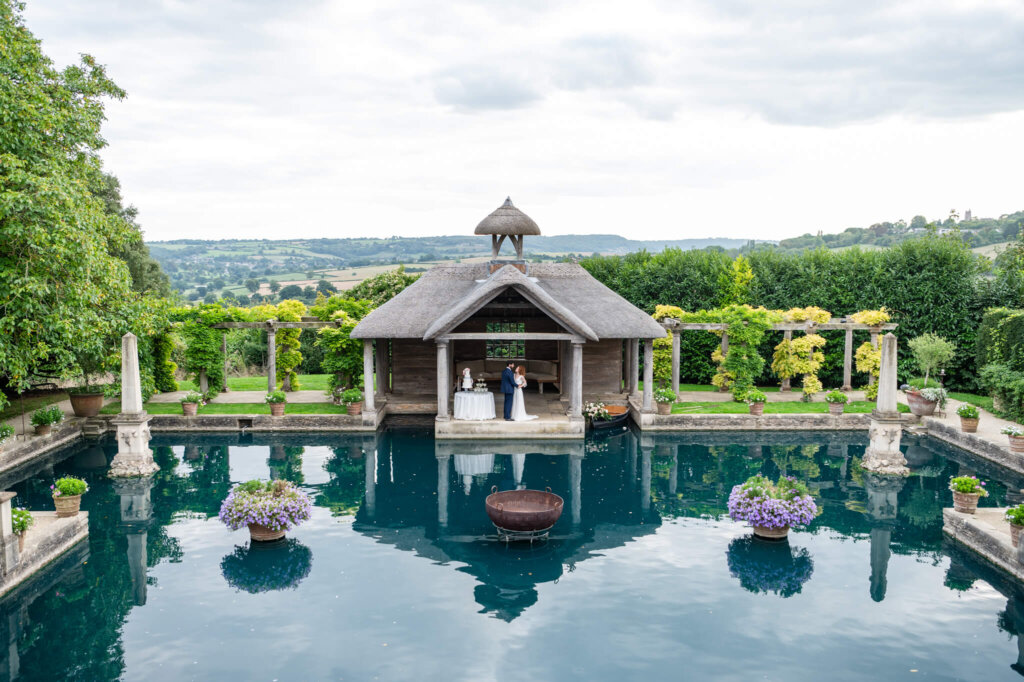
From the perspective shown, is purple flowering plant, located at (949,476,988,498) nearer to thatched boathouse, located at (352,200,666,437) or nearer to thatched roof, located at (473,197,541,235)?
thatched boathouse, located at (352,200,666,437)

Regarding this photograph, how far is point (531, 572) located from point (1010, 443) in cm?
1358

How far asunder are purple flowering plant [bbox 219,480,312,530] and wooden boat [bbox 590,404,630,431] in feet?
35.9

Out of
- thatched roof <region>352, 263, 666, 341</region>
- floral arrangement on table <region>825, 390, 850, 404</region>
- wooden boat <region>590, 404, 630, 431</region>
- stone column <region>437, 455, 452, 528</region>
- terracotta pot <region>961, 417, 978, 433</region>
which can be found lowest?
stone column <region>437, 455, 452, 528</region>

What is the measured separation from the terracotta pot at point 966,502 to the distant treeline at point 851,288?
45.4 ft

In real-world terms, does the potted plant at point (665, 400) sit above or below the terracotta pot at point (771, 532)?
above

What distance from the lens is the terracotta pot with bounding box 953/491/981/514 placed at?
1456cm

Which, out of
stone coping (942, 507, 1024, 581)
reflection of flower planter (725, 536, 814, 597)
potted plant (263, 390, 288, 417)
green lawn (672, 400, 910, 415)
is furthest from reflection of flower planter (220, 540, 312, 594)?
green lawn (672, 400, 910, 415)

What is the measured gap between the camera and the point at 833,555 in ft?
45.5

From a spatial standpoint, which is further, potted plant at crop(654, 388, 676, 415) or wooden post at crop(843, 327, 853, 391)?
wooden post at crop(843, 327, 853, 391)

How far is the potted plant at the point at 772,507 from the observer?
14.1 meters

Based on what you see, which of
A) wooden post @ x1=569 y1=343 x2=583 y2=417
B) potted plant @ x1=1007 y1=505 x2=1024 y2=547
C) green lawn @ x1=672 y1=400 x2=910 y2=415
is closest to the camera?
potted plant @ x1=1007 y1=505 x2=1024 y2=547

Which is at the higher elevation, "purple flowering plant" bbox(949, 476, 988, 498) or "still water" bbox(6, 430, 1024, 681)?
"purple flowering plant" bbox(949, 476, 988, 498)

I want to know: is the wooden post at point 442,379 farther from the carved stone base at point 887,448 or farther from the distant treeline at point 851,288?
the carved stone base at point 887,448

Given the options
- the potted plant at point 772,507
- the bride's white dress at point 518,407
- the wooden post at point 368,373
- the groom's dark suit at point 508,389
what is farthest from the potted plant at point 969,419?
the wooden post at point 368,373
